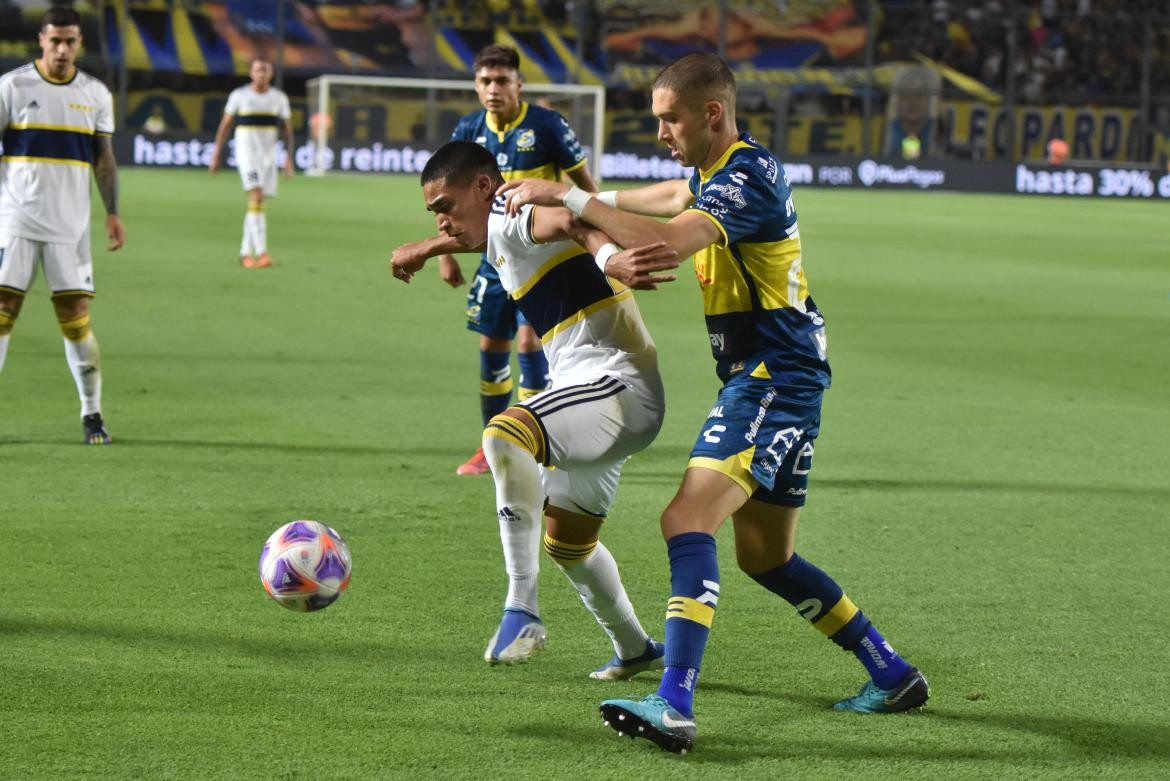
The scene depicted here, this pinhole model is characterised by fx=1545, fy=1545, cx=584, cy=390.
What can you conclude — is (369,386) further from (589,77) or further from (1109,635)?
(589,77)

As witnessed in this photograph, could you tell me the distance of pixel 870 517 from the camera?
757 centimetres

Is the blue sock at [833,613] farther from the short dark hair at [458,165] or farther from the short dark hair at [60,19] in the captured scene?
the short dark hair at [60,19]

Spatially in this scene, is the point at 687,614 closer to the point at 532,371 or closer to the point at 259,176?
the point at 532,371

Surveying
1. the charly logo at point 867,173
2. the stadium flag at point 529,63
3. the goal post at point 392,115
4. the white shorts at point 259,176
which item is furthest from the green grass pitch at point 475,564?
the stadium flag at point 529,63

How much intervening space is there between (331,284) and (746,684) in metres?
13.0

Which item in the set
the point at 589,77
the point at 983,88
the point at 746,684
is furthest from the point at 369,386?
the point at 983,88

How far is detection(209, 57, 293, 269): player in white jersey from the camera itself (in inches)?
739

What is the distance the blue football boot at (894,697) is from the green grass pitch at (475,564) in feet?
0.17

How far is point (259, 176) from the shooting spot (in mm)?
18812

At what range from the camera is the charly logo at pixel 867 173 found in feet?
138

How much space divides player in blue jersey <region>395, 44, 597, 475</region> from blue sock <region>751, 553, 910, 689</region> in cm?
381

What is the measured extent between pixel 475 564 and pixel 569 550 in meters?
1.65

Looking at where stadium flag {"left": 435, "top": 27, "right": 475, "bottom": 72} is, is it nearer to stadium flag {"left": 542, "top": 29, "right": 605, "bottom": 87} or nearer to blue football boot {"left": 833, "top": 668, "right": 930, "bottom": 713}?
stadium flag {"left": 542, "top": 29, "right": 605, "bottom": 87}

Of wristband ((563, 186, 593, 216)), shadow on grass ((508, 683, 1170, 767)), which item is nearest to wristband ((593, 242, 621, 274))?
wristband ((563, 186, 593, 216))
